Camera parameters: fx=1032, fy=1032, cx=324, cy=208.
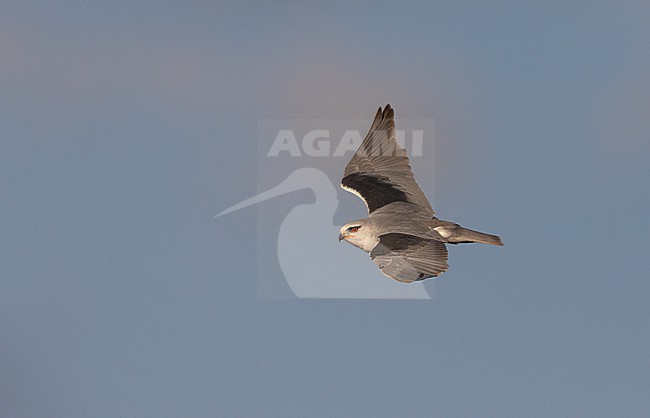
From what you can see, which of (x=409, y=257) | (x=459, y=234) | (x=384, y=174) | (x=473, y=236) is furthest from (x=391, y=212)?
(x=409, y=257)

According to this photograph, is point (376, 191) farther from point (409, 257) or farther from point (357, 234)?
point (409, 257)

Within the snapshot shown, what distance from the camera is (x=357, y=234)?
87.1 ft

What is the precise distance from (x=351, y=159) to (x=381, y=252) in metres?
4.40

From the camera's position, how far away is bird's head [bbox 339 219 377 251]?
26438 millimetres

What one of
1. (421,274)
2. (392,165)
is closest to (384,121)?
(392,165)

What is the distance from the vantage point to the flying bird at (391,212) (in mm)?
24875

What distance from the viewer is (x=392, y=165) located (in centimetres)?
2770

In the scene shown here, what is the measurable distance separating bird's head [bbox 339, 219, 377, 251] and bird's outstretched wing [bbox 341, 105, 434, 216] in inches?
48.3

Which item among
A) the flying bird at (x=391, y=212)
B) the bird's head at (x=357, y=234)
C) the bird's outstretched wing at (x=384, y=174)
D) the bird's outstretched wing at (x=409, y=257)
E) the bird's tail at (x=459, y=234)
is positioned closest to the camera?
the bird's outstretched wing at (x=409, y=257)

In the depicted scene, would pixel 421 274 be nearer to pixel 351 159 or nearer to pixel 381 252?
pixel 381 252

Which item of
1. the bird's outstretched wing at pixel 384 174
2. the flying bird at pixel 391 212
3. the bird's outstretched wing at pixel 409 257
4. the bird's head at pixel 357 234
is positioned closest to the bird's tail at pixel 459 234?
the flying bird at pixel 391 212

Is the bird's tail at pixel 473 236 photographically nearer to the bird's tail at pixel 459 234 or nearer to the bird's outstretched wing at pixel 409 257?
the bird's tail at pixel 459 234

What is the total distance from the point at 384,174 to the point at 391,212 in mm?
1161

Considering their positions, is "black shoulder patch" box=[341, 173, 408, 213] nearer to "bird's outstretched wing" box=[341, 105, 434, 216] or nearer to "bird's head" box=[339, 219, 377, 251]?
"bird's outstretched wing" box=[341, 105, 434, 216]
